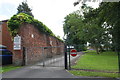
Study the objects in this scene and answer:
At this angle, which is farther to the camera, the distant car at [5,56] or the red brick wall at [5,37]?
the red brick wall at [5,37]

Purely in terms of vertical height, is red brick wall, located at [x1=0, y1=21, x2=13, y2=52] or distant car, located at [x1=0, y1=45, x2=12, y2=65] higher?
red brick wall, located at [x1=0, y1=21, x2=13, y2=52]

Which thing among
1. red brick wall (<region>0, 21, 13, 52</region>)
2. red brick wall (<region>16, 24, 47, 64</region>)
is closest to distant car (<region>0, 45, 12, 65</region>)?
red brick wall (<region>0, 21, 13, 52</region>)

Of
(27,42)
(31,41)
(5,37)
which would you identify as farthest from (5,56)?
(31,41)

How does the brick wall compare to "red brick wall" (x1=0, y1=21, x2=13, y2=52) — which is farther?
"red brick wall" (x1=0, y1=21, x2=13, y2=52)

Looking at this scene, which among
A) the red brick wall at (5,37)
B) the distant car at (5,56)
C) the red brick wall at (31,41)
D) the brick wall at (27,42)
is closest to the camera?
the brick wall at (27,42)

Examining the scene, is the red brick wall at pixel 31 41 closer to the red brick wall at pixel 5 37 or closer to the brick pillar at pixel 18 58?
the brick pillar at pixel 18 58

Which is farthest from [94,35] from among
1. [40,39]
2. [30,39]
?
[30,39]

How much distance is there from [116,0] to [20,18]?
28.4 ft

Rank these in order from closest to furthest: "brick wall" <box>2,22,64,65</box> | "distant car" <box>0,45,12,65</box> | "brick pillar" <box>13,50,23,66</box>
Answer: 1. "brick pillar" <box>13,50,23,66</box>
2. "brick wall" <box>2,22,64,65</box>
3. "distant car" <box>0,45,12,65</box>

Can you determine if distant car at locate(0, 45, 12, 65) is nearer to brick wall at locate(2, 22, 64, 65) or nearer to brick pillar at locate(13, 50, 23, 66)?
brick wall at locate(2, 22, 64, 65)

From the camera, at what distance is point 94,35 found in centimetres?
2480

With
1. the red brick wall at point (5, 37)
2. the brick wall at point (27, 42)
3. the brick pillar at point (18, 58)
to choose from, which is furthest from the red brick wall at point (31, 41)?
the red brick wall at point (5, 37)

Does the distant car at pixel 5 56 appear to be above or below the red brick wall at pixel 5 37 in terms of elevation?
below

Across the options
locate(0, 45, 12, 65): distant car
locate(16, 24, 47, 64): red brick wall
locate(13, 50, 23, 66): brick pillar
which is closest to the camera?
locate(13, 50, 23, 66): brick pillar
